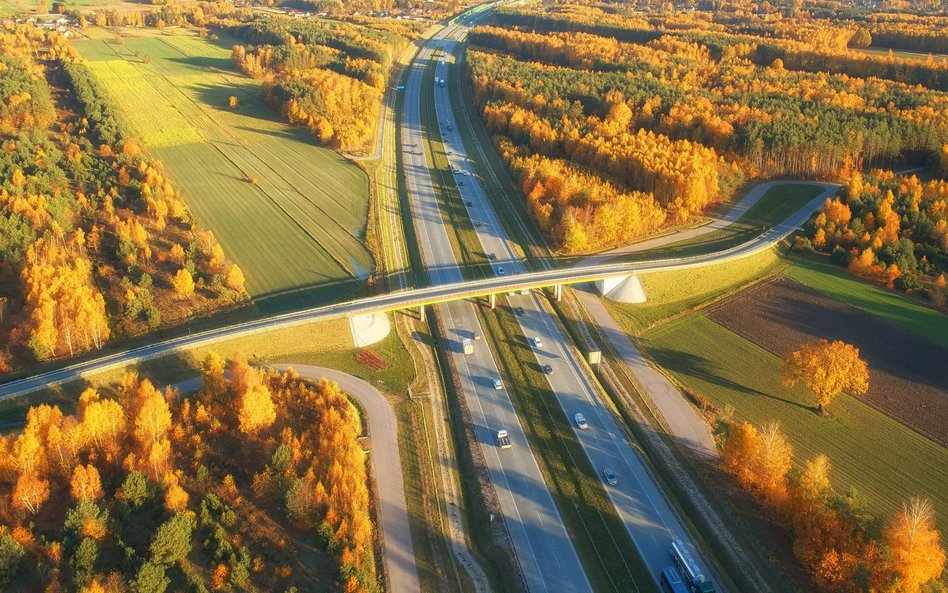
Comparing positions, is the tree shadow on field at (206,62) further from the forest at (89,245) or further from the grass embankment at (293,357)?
the grass embankment at (293,357)

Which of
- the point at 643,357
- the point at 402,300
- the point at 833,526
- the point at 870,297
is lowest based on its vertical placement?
the point at 833,526

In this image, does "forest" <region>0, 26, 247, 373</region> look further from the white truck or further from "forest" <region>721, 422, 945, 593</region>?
"forest" <region>721, 422, 945, 593</region>

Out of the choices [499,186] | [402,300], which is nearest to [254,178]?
[499,186]

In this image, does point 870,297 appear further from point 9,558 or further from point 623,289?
point 9,558

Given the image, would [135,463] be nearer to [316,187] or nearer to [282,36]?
[316,187]

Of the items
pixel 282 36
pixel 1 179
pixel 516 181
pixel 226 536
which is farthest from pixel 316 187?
pixel 282 36

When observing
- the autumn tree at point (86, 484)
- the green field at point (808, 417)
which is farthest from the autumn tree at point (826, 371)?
Result: the autumn tree at point (86, 484)
